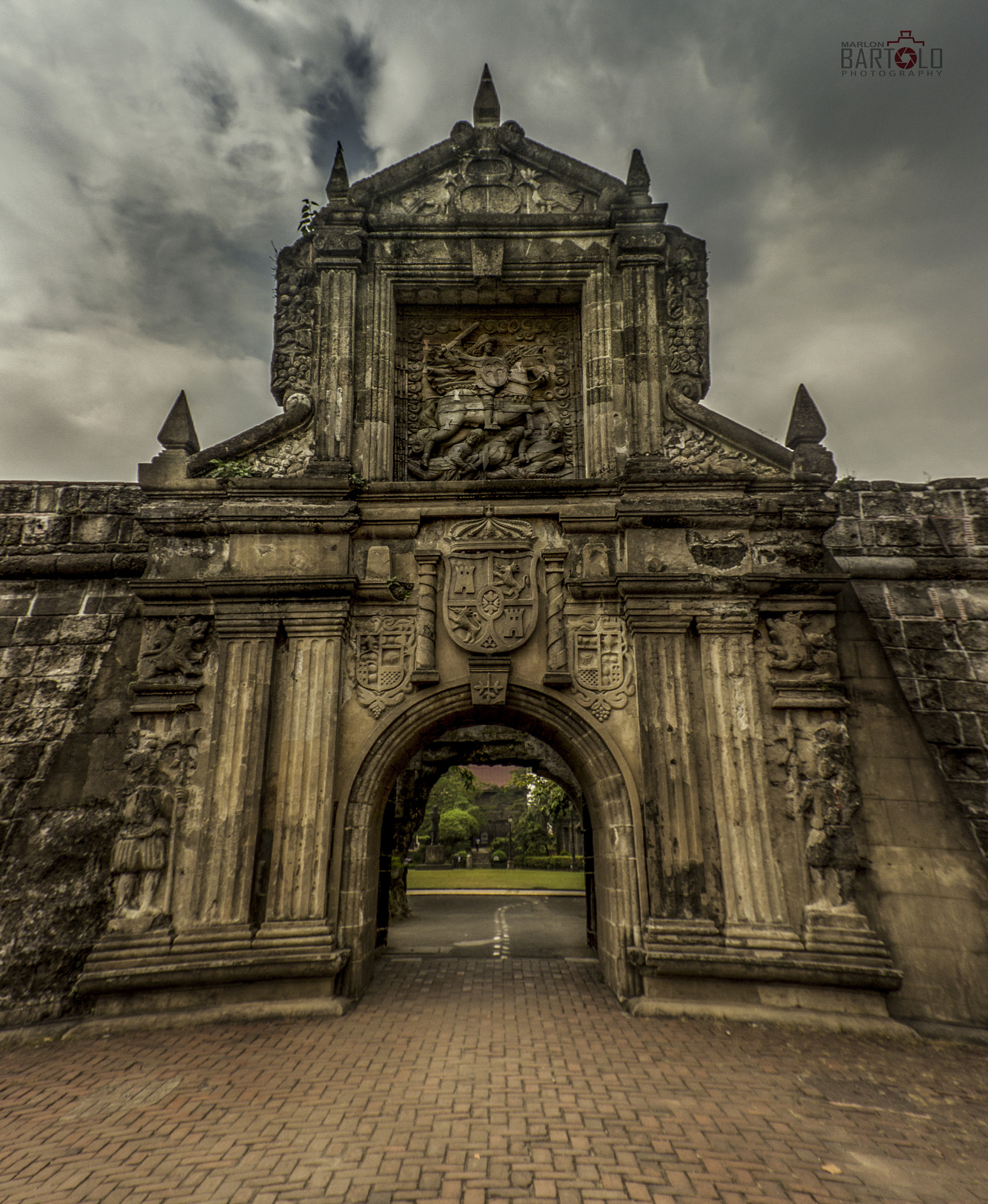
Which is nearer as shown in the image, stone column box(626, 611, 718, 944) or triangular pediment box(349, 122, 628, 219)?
stone column box(626, 611, 718, 944)

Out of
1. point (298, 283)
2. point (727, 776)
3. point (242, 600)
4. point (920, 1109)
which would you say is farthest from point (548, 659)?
point (298, 283)

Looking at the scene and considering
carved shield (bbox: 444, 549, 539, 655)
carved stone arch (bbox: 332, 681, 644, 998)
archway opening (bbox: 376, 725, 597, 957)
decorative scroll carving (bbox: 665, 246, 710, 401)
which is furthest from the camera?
archway opening (bbox: 376, 725, 597, 957)

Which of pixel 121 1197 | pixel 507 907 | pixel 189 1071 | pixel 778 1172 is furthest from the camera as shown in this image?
pixel 507 907

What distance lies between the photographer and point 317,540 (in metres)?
7.17

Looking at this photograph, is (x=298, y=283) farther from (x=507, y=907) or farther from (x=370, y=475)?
(x=507, y=907)

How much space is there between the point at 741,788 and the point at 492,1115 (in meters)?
3.57

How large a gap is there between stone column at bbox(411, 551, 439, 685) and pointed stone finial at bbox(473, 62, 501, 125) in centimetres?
643

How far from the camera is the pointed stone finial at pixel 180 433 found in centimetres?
758

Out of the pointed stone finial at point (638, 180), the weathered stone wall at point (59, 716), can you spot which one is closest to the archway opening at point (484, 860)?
the weathered stone wall at point (59, 716)

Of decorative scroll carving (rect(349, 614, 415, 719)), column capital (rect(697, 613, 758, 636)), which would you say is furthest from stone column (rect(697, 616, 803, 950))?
decorative scroll carving (rect(349, 614, 415, 719))

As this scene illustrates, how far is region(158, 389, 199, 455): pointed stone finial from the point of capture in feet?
24.9

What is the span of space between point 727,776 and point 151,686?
5824 millimetres

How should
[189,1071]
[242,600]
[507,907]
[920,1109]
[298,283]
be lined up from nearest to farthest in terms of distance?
[920,1109]
[189,1071]
[242,600]
[298,283]
[507,907]

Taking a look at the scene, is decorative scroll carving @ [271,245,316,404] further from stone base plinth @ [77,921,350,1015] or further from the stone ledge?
the stone ledge
